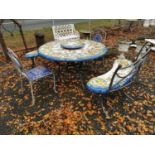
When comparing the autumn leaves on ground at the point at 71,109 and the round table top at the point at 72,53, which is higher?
the round table top at the point at 72,53

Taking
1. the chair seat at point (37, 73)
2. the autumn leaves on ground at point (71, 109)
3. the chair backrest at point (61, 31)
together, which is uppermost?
the chair backrest at point (61, 31)

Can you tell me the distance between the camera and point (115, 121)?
2635mm

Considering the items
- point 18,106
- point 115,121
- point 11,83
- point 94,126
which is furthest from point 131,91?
point 11,83

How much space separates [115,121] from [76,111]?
25.9 inches

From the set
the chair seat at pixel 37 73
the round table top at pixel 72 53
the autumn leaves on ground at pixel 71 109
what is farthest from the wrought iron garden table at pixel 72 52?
the autumn leaves on ground at pixel 71 109

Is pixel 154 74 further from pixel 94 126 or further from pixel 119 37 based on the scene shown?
pixel 119 37

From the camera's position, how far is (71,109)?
9.44 feet

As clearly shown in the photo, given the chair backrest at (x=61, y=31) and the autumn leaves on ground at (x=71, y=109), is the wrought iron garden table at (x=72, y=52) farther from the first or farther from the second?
the chair backrest at (x=61, y=31)

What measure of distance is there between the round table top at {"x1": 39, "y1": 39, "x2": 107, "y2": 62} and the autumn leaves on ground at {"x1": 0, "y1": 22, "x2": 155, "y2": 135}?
683mm

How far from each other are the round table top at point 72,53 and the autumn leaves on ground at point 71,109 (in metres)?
0.68

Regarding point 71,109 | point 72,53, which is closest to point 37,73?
point 72,53

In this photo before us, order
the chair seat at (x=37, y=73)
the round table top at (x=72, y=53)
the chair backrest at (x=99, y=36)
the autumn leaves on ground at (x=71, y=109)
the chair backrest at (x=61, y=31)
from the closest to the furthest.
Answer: the autumn leaves on ground at (x=71, y=109) < the chair seat at (x=37, y=73) < the round table top at (x=72, y=53) < the chair backrest at (x=99, y=36) < the chair backrest at (x=61, y=31)

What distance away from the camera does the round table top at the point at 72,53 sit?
307cm

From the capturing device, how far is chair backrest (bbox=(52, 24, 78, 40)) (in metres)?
5.07
